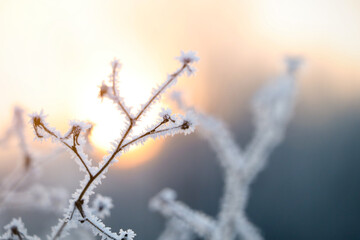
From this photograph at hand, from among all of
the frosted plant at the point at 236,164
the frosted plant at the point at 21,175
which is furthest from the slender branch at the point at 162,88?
the frosted plant at the point at 236,164

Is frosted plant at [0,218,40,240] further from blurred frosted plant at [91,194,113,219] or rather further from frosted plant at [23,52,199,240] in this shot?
blurred frosted plant at [91,194,113,219]

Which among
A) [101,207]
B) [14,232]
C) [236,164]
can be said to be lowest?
[14,232]

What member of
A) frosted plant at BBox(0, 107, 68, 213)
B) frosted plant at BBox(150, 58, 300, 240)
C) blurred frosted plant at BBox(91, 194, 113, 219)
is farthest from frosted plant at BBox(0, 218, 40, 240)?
frosted plant at BBox(150, 58, 300, 240)

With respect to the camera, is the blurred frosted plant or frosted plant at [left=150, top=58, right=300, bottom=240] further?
frosted plant at [left=150, top=58, right=300, bottom=240]

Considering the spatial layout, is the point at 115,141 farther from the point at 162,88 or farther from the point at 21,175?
the point at 21,175

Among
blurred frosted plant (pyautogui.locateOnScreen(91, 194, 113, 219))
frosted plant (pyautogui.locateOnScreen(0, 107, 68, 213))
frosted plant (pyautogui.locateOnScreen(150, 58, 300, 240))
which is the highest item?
frosted plant (pyautogui.locateOnScreen(150, 58, 300, 240))

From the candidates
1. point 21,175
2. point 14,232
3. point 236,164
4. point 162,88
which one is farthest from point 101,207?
point 236,164
